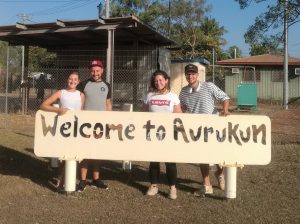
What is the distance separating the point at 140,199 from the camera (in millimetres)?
5957

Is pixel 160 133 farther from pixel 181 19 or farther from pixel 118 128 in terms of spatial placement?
pixel 181 19

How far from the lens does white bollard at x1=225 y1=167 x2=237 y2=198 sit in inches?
229

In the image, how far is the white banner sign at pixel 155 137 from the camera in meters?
5.82

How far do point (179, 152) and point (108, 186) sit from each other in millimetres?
1308

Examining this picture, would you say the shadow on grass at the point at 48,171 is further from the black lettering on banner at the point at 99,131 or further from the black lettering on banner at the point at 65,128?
the black lettering on banner at the point at 99,131

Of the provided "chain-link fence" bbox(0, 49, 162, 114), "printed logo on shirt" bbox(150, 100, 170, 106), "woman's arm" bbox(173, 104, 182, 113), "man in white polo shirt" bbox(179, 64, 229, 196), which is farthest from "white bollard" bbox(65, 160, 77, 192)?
"chain-link fence" bbox(0, 49, 162, 114)

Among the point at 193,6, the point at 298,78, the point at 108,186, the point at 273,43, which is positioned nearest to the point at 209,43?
the point at 193,6

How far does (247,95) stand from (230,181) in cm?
1660

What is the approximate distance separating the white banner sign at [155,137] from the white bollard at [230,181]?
0.34ft

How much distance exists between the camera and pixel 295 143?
10.8 m

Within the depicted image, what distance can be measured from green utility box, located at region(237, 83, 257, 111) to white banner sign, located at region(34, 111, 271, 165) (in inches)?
641

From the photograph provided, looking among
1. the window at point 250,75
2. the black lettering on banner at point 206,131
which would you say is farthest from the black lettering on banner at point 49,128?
the window at point 250,75

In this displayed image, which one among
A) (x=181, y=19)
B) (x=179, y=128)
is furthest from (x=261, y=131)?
(x=181, y=19)

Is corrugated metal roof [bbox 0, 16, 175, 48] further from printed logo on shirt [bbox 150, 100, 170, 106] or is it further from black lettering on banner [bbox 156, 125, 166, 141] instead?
black lettering on banner [bbox 156, 125, 166, 141]
